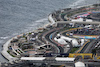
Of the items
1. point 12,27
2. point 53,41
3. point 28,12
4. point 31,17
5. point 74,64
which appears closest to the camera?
point 74,64

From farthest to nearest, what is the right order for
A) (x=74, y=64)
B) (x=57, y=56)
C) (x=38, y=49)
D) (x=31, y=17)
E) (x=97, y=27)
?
(x=31, y=17) → (x=97, y=27) → (x=38, y=49) → (x=57, y=56) → (x=74, y=64)

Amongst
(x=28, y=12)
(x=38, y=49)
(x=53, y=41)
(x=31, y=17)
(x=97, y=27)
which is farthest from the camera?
(x=28, y=12)

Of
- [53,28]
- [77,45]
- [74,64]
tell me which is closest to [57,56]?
[74,64]

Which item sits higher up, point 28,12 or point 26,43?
point 28,12

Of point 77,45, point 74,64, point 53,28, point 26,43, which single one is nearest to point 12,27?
point 53,28

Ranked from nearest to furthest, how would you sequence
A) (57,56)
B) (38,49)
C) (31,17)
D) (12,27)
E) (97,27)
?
(57,56) → (38,49) → (97,27) → (12,27) → (31,17)

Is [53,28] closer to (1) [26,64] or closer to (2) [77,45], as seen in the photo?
(2) [77,45]

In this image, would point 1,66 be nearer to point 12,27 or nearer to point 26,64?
point 26,64

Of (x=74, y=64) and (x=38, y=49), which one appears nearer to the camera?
(x=74, y=64)

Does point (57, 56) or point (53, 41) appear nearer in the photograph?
point (57, 56)
